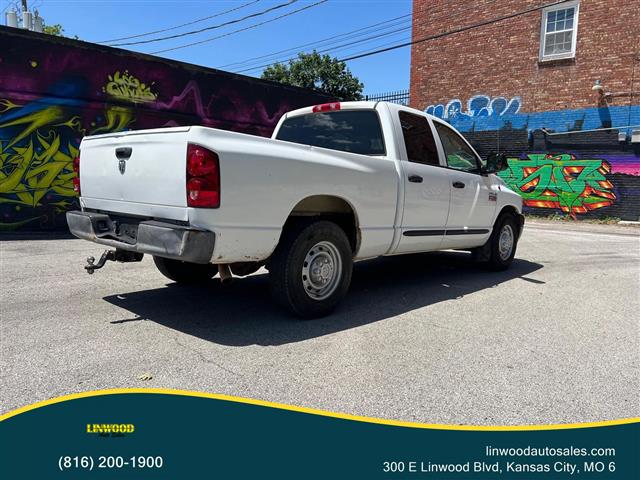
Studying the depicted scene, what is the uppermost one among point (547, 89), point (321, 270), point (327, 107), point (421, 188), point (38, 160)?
point (547, 89)

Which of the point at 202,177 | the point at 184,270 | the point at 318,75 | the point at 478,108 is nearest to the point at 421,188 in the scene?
the point at 202,177

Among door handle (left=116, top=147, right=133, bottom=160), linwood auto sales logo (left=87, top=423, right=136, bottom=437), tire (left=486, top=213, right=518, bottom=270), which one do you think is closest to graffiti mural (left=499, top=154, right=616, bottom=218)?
tire (left=486, top=213, right=518, bottom=270)

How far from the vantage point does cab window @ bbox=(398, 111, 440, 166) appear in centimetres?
525

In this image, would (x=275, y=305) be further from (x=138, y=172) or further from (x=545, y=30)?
(x=545, y=30)

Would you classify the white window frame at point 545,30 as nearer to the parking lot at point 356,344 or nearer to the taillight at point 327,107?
the parking lot at point 356,344

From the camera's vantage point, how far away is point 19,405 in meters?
2.70

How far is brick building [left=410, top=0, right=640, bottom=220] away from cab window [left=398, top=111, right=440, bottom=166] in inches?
530

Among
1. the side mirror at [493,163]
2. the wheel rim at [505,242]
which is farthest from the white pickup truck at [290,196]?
the wheel rim at [505,242]

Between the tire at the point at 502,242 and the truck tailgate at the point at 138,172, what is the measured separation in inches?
190

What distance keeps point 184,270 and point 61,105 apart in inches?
285

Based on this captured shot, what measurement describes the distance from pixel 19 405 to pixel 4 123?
367 inches

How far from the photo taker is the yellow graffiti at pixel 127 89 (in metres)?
11.1

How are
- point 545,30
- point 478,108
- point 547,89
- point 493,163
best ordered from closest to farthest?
1. point 493,163
2. point 545,30
3. point 547,89
4. point 478,108

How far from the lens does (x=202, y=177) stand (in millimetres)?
3418
